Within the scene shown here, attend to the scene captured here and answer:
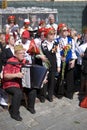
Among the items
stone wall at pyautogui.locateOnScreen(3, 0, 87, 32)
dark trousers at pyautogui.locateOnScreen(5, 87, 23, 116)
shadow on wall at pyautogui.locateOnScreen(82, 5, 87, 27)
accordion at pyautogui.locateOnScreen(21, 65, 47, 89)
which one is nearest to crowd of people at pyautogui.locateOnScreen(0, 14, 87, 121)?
dark trousers at pyautogui.locateOnScreen(5, 87, 23, 116)

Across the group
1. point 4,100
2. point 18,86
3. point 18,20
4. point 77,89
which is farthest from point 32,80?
point 18,20

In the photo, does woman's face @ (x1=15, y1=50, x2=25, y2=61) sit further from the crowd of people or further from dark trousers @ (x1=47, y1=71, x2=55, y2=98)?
dark trousers @ (x1=47, y1=71, x2=55, y2=98)

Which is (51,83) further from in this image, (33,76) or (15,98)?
(15,98)

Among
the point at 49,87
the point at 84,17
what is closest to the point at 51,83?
the point at 49,87

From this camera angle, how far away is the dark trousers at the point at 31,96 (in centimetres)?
834

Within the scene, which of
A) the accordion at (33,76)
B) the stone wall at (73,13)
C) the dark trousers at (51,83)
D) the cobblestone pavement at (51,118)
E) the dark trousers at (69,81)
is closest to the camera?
the cobblestone pavement at (51,118)

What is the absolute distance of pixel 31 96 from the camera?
328 inches

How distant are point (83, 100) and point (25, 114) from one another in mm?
1567

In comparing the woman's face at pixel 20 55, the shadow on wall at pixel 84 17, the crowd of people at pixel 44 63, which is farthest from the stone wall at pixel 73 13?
the woman's face at pixel 20 55

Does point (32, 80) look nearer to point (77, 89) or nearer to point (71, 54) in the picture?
point (71, 54)

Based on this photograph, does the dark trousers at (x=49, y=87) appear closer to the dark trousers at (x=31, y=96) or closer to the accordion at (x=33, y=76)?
the dark trousers at (x=31, y=96)

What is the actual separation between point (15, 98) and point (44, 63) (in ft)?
4.41

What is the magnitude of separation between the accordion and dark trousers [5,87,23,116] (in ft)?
0.73

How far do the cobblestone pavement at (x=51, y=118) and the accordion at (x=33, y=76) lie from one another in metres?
0.67
